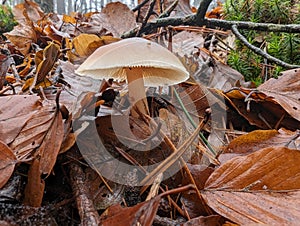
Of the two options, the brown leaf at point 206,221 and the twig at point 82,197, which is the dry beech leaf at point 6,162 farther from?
the brown leaf at point 206,221

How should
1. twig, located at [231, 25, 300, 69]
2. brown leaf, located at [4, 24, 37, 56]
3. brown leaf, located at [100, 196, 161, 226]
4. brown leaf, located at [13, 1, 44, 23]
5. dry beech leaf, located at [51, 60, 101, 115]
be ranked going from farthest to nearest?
brown leaf, located at [13, 1, 44, 23] → brown leaf, located at [4, 24, 37, 56] → twig, located at [231, 25, 300, 69] → dry beech leaf, located at [51, 60, 101, 115] → brown leaf, located at [100, 196, 161, 226]

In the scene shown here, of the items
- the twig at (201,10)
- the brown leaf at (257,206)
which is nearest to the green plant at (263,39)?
the twig at (201,10)

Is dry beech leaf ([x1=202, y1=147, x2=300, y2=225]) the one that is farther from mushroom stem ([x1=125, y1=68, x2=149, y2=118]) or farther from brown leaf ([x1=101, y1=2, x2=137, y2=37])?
brown leaf ([x1=101, y1=2, x2=137, y2=37])

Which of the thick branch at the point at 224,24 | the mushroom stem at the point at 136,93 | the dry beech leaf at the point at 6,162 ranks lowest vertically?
the dry beech leaf at the point at 6,162

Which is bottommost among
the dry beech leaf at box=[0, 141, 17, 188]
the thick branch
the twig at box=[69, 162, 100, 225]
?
the twig at box=[69, 162, 100, 225]

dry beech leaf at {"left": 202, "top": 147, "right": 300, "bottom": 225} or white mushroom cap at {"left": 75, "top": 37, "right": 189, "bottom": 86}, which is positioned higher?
white mushroom cap at {"left": 75, "top": 37, "right": 189, "bottom": 86}

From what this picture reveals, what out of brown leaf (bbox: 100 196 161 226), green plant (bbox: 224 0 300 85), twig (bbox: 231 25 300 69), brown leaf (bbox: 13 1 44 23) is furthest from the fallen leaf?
brown leaf (bbox: 13 1 44 23)

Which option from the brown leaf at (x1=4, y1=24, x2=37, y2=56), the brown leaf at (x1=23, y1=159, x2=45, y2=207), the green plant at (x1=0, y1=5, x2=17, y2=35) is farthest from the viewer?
the green plant at (x1=0, y1=5, x2=17, y2=35)
